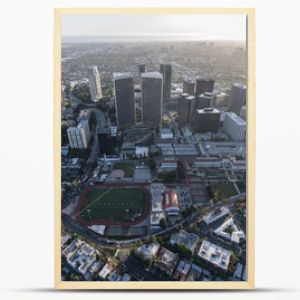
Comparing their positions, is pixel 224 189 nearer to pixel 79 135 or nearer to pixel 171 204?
pixel 171 204

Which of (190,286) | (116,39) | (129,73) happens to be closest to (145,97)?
(129,73)

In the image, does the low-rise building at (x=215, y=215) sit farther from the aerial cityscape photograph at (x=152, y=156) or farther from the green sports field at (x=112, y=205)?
the green sports field at (x=112, y=205)

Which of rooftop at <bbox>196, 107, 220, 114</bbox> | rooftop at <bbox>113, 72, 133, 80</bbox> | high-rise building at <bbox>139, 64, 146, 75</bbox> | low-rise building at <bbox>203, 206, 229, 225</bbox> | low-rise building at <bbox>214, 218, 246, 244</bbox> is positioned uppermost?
high-rise building at <bbox>139, 64, 146, 75</bbox>

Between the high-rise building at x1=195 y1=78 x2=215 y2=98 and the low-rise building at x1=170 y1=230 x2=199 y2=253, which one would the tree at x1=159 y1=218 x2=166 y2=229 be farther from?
the high-rise building at x1=195 y1=78 x2=215 y2=98

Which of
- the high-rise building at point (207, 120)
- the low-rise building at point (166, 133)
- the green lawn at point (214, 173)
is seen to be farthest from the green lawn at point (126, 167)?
the high-rise building at point (207, 120)

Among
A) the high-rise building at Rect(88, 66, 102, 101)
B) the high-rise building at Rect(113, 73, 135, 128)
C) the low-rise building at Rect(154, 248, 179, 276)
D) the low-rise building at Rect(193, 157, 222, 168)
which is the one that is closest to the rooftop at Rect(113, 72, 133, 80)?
the high-rise building at Rect(113, 73, 135, 128)

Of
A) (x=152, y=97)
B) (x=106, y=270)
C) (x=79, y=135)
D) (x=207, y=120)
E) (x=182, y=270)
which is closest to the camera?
(x=106, y=270)

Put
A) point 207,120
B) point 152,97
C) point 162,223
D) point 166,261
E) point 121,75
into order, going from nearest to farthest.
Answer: point 166,261
point 162,223
point 207,120
point 121,75
point 152,97

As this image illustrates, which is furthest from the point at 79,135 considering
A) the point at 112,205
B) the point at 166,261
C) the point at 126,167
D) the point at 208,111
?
the point at 208,111
